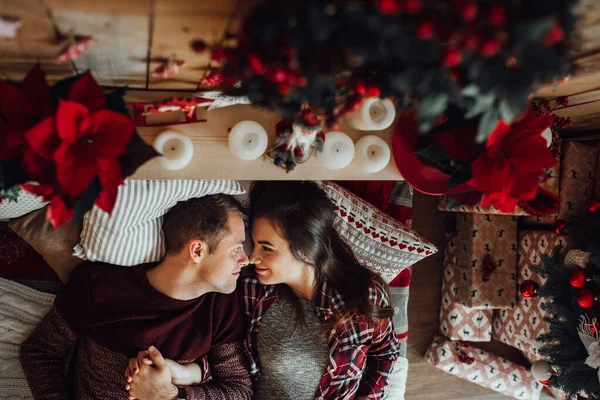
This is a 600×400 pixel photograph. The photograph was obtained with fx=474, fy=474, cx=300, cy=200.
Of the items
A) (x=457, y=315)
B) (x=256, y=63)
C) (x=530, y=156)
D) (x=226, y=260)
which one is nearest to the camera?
(x=256, y=63)

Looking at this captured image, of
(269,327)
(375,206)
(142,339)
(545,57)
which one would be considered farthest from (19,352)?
(545,57)

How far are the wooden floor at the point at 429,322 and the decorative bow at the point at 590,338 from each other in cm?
90

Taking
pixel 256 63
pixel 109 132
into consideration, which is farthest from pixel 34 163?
pixel 256 63

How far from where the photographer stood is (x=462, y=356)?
248 cm

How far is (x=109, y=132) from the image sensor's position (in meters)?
1.10

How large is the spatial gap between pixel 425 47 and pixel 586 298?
4.23ft

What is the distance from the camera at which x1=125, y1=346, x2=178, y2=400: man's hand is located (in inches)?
69.8

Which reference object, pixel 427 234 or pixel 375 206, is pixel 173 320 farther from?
pixel 427 234

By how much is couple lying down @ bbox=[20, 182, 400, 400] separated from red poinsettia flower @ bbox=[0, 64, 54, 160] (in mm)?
734

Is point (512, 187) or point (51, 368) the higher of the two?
point (512, 187)

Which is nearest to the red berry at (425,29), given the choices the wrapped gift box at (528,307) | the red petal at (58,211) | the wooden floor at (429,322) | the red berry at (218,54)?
the red berry at (218,54)

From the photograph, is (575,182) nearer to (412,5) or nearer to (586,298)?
(586,298)

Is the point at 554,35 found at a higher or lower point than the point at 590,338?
higher

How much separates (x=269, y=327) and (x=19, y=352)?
3.33ft
